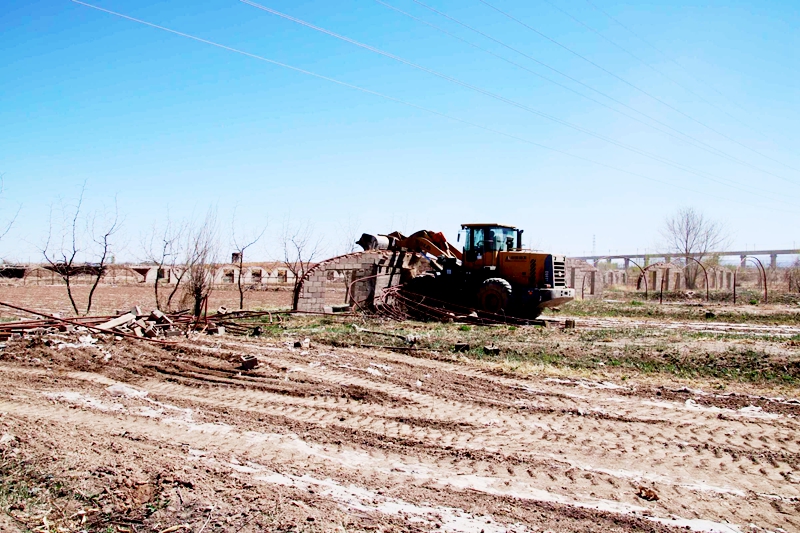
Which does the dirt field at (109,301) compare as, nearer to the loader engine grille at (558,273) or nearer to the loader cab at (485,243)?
the loader cab at (485,243)

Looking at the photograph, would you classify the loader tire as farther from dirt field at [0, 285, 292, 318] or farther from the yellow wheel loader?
dirt field at [0, 285, 292, 318]

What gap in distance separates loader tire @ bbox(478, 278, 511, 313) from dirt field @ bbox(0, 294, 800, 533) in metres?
7.50

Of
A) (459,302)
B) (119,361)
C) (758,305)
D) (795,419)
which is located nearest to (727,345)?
(795,419)

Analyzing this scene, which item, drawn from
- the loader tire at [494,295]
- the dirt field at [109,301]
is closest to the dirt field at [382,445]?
the loader tire at [494,295]

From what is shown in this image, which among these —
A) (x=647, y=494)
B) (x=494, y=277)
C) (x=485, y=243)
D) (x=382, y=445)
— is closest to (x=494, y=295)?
(x=494, y=277)

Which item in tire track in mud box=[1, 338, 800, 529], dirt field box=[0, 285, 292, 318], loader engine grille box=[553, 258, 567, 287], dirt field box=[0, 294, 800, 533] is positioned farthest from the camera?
dirt field box=[0, 285, 292, 318]

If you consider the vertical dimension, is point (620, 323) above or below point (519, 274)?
below

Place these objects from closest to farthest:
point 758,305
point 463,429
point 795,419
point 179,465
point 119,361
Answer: point 179,465
point 463,429
point 795,419
point 119,361
point 758,305

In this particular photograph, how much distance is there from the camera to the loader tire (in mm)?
18812

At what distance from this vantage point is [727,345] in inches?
521

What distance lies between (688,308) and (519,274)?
10.2 meters

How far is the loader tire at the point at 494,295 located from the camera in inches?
741

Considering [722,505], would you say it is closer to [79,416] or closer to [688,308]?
[79,416]

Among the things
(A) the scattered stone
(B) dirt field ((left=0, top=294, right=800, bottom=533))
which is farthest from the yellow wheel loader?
(A) the scattered stone
